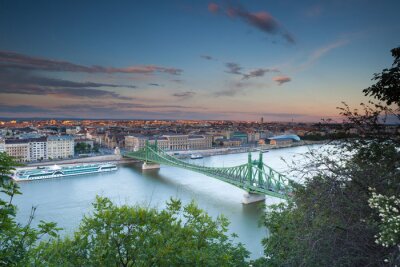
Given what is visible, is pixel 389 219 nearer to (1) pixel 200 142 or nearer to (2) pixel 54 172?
(2) pixel 54 172

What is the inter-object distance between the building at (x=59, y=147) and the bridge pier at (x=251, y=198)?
73.5ft

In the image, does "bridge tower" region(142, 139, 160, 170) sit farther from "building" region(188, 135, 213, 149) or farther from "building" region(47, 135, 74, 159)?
"building" region(188, 135, 213, 149)

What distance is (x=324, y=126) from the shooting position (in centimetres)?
279

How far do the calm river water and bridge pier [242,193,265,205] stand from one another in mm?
302

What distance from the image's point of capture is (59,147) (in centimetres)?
3250

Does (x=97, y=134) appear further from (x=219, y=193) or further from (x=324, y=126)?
(x=324, y=126)

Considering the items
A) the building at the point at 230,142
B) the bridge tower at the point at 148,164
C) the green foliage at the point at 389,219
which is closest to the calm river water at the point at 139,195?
the bridge tower at the point at 148,164

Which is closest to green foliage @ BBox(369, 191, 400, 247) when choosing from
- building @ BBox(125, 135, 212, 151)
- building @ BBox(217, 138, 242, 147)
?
building @ BBox(125, 135, 212, 151)

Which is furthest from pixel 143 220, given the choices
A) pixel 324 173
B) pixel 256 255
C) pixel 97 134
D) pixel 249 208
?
pixel 97 134

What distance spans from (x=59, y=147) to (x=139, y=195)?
20077 millimetres

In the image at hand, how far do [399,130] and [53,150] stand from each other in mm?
32751

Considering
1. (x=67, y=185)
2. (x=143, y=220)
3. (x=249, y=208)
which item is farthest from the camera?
(x=67, y=185)

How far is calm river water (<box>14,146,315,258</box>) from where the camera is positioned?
10656 mm

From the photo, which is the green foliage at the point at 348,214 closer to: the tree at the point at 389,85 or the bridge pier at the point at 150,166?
the tree at the point at 389,85
